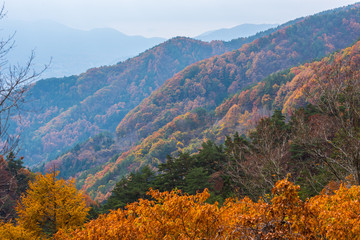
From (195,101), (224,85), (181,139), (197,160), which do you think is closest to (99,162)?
(181,139)

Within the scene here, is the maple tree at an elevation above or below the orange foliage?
below

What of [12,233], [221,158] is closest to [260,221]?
[12,233]

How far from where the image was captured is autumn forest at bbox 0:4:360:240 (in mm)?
6359

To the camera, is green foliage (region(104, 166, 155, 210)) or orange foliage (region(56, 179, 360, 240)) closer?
orange foliage (region(56, 179, 360, 240))

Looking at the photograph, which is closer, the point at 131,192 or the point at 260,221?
the point at 260,221

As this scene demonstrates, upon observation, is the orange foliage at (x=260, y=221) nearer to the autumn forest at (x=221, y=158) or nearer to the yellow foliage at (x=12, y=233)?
the autumn forest at (x=221, y=158)

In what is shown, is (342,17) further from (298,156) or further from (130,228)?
(130,228)

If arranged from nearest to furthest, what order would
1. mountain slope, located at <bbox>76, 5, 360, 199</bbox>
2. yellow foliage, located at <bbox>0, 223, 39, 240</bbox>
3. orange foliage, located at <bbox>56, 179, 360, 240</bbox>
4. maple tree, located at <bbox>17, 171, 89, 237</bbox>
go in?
orange foliage, located at <bbox>56, 179, 360, 240</bbox>
yellow foliage, located at <bbox>0, 223, 39, 240</bbox>
maple tree, located at <bbox>17, 171, 89, 237</bbox>
mountain slope, located at <bbox>76, 5, 360, 199</bbox>

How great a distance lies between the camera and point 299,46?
18475 cm

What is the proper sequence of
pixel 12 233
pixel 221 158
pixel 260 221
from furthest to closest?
pixel 221 158 → pixel 12 233 → pixel 260 221

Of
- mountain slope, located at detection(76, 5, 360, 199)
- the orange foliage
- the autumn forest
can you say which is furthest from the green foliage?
mountain slope, located at detection(76, 5, 360, 199)

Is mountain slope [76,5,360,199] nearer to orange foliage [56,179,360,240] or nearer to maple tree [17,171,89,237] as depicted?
maple tree [17,171,89,237]

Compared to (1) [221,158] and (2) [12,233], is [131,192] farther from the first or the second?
(1) [221,158]

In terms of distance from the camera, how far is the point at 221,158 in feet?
114
